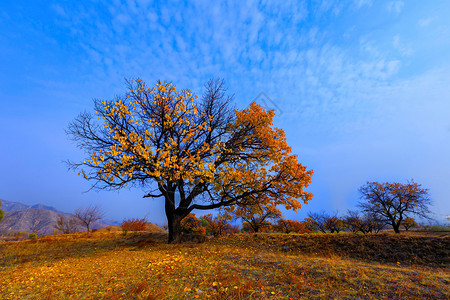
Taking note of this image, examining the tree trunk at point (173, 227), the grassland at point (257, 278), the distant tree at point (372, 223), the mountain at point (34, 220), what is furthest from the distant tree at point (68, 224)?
the mountain at point (34, 220)

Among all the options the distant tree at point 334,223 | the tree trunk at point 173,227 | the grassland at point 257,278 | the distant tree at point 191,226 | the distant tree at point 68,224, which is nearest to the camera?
the grassland at point 257,278

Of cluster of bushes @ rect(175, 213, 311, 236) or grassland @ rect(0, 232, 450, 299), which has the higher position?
cluster of bushes @ rect(175, 213, 311, 236)

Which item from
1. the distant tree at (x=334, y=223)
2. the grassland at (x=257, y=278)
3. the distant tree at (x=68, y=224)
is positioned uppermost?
the distant tree at (x=334, y=223)

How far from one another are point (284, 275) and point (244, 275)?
1.18 metres

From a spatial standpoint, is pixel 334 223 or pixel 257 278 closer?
pixel 257 278

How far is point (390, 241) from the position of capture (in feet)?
32.7

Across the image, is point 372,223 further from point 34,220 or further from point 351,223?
point 34,220

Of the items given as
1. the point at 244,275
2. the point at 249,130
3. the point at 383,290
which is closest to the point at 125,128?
the point at 249,130

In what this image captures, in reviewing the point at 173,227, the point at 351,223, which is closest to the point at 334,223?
the point at 351,223

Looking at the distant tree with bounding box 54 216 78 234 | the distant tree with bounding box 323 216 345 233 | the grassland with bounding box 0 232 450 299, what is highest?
the distant tree with bounding box 323 216 345 233

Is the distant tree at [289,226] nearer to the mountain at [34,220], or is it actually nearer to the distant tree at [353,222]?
the distant tree at [353,222]

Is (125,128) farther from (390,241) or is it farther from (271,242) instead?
(390,241)

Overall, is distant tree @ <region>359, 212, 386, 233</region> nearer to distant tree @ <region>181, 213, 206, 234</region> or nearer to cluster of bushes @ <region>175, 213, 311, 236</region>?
cluster of bushes @ <region>175, 213, 311, 236</region>

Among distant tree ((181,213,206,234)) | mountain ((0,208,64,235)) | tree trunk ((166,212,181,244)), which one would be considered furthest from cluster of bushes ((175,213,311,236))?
mountain ((0,208,64,235))
